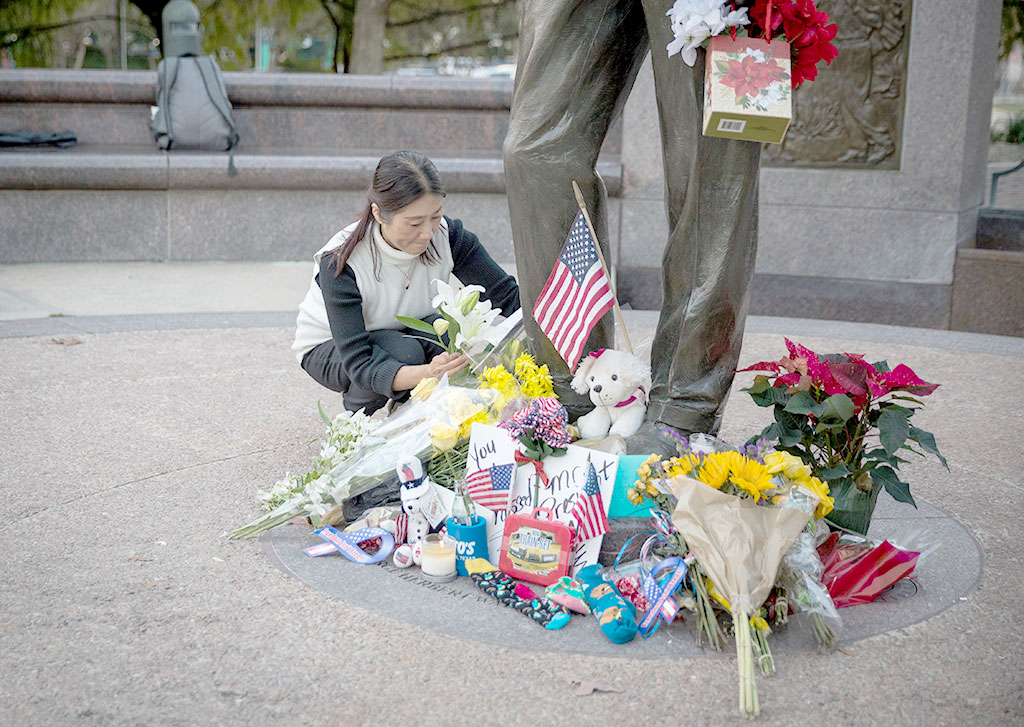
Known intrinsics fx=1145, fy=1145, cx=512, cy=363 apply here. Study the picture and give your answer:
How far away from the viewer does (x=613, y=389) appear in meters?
3.00

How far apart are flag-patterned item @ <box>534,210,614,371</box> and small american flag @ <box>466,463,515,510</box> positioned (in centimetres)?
37

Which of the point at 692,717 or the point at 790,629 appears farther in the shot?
→ the point at 790,629

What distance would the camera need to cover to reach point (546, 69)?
3000 mm

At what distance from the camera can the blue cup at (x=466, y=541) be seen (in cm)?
278

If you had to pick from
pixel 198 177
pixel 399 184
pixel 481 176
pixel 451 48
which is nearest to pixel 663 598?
pixel 399 184

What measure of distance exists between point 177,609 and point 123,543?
0.46 meters

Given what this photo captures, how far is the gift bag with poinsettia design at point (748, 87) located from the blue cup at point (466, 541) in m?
1.10

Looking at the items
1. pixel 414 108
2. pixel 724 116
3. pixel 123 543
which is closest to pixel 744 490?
pixel 724 116

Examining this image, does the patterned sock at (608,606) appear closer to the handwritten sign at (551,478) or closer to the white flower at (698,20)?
the handwritten sign at (551,478)

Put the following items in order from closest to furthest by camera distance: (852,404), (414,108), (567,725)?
(567,725)
(852,404)
(414,108)

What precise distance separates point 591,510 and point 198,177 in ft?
18.0

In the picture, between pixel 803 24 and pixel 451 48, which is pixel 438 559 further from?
pixel 451 48

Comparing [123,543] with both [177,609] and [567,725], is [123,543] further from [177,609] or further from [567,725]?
[567,725]

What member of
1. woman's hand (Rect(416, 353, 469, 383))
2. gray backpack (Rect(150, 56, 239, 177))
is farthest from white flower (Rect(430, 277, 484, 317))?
gray backpack (Rect(150, 56, 239, 177))
